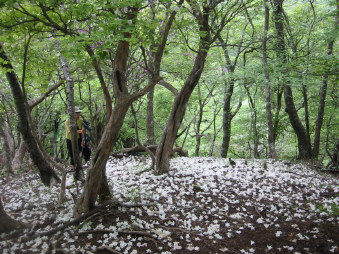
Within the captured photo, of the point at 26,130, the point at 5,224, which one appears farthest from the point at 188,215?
the point at 26,130

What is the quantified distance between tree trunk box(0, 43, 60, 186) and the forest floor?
0.33 meters

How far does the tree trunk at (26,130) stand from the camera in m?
5.08

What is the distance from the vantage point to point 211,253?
397 centimetres

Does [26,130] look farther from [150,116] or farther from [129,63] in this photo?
[150,116]

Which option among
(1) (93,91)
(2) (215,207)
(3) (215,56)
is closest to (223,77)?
(3) (215,56)

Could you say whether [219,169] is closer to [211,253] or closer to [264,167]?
[264,167]

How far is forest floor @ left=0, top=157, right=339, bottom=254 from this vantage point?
3.96m

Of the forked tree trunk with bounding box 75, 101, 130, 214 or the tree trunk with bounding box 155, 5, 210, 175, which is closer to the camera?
the forked tree trunk with bounding box 75, 101, 130, 214

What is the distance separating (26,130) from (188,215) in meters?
3.89

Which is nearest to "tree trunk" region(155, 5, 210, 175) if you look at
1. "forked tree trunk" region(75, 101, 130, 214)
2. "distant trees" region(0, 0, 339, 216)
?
"distant trees" region(0, 0, 339, 216)

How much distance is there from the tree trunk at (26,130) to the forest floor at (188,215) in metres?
0.33

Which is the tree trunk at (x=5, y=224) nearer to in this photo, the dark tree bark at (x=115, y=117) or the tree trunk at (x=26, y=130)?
the dark tree bark at (x=115, y=117)

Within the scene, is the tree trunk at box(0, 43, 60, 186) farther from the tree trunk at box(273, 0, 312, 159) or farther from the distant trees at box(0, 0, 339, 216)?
the tree trunk at box(273, 0, 312, 159)

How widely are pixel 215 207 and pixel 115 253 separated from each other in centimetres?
247
